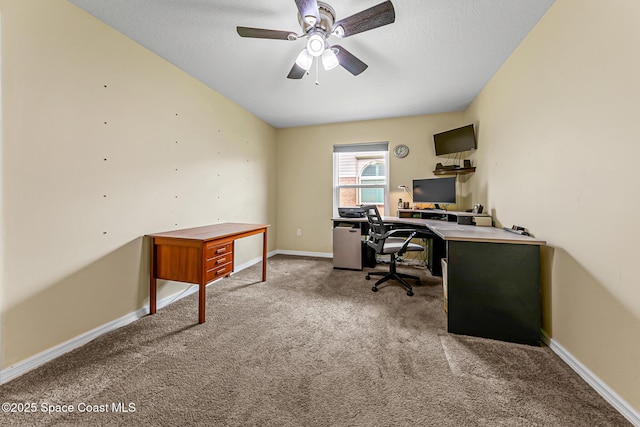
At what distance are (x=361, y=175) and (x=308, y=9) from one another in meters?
3.11

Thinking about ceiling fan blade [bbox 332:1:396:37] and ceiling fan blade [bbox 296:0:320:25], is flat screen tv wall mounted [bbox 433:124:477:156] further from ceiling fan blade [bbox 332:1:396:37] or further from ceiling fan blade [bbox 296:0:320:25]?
ceiling fan blade [bbox 296:0:320:25]

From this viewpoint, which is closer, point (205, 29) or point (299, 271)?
point (205, 29)

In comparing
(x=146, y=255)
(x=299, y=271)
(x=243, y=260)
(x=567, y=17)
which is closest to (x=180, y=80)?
(x=146, y=255)

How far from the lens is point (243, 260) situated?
3.73m

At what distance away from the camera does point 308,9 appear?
1507 mm

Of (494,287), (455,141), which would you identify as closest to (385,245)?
(494,287)

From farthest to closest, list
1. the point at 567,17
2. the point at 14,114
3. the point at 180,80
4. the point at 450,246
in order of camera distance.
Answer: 1. the point at 180,80
2. the point at 450,246
3. the point at 567,17
4. the point at 14,114

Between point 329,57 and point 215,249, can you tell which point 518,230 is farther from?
point 215,249

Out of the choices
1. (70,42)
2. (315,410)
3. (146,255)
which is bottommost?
(315,410)

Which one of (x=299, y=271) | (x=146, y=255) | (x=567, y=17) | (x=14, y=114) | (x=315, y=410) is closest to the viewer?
(x=315, y=410)

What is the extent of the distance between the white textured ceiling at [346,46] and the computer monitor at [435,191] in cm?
112

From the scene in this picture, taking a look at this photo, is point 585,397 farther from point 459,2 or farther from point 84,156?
point 84,156

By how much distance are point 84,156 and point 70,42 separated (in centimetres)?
78

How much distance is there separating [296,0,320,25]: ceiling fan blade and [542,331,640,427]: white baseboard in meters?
2.66
